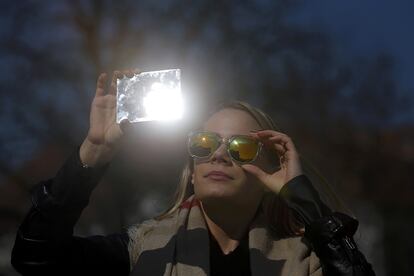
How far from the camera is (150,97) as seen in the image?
8.48 ft

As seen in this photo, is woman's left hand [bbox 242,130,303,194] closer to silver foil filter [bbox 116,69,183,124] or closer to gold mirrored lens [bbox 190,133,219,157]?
gold mirrored lens [bbox 190,133,219,157]

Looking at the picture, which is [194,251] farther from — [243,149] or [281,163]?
[281,163]

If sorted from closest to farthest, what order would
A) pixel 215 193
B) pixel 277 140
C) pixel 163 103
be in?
pixel 163 103, pixel 215 193, pixel 277 140

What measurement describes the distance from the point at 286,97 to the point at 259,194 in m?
11.4

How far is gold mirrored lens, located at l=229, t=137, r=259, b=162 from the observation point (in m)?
2.84

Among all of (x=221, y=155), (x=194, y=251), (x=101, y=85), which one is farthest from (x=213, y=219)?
(x=101, y=85)

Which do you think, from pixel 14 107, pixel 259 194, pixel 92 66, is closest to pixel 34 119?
pixel 14 107

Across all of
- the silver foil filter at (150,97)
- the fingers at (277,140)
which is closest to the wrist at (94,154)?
the silver foil filter at (150,97)

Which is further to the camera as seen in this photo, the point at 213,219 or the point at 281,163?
the point at 281,163

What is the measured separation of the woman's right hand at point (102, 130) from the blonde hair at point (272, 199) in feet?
1.82

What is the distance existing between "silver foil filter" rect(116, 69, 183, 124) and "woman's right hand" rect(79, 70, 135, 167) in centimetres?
4

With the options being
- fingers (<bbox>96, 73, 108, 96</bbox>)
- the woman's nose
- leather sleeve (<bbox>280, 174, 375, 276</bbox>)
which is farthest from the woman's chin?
fingers (<bbox>96, 73, 108, 96</bbox>)

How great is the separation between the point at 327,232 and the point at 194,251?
0.53 m

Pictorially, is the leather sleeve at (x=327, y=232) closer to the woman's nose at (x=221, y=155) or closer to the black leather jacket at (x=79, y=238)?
the black leather jacket at (x=79, y=238)
